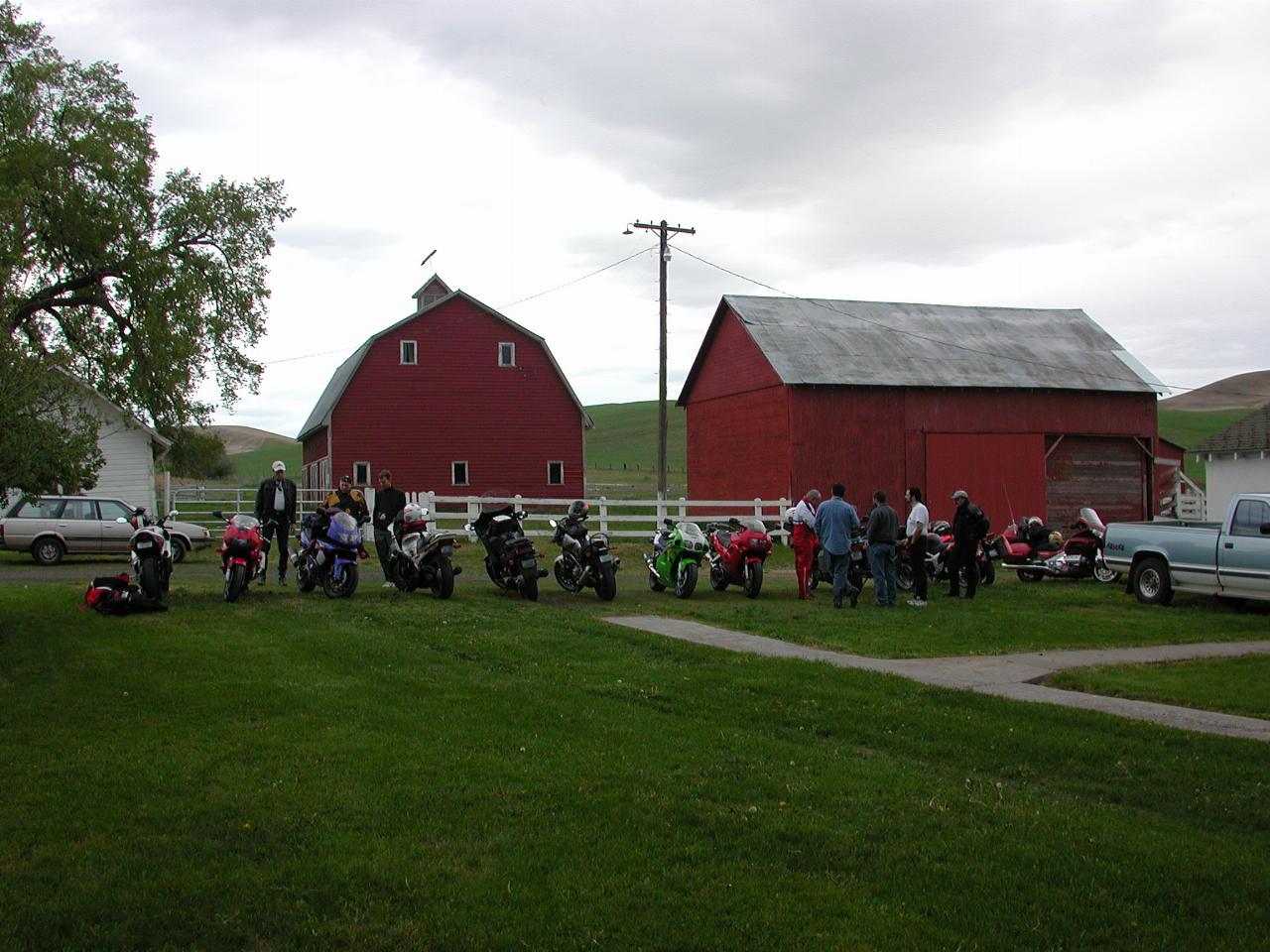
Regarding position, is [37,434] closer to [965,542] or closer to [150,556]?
[150,556]

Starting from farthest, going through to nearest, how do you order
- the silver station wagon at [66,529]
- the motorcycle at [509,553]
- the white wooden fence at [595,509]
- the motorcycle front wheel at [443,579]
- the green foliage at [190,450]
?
the green foliage at [190,450] < the white wooden fence at [595,509] < the silver station wagon at [66,529] < the motorcycle at [509,553] < the motorcycle front wheel at [443,579]

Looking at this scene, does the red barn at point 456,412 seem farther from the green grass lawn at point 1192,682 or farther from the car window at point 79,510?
the green grass lawn at point 1192,682

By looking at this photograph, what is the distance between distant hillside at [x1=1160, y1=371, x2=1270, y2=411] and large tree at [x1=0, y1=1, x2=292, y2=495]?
90.8m

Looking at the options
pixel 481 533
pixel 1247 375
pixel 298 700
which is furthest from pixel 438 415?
pixel 1247 375

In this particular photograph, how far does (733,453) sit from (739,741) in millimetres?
30564

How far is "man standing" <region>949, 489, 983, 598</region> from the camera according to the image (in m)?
18.7

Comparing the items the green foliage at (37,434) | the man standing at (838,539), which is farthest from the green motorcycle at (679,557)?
the green foliage at (37,434)

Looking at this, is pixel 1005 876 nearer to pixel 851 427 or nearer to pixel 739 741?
pixel 739 741

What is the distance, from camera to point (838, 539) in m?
17.2

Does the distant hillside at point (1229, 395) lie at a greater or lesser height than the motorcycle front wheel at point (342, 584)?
greater

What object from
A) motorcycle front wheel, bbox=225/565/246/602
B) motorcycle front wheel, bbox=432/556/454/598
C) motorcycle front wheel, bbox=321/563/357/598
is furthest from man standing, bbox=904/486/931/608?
motorcycle front wheel, bbox=225/565/246/602

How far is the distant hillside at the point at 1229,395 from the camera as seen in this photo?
340 feet

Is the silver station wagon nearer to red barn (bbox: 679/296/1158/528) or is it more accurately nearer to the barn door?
red barn (bbox: 679/296/1158/528)

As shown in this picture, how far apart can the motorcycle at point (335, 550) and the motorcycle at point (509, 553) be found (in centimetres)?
189
